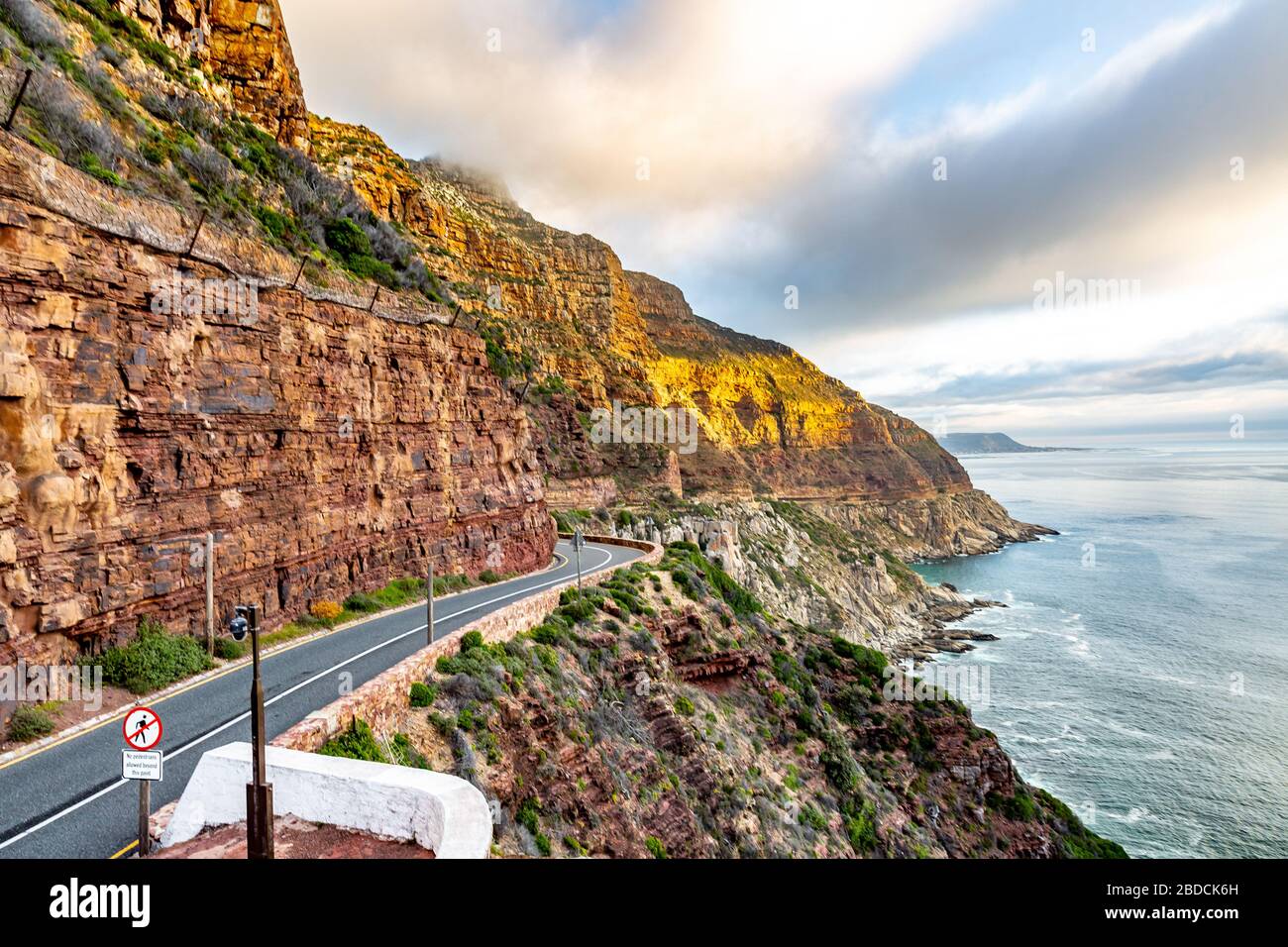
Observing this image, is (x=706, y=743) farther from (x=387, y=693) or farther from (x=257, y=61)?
(x=257, y=61)

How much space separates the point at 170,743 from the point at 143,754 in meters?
4.43

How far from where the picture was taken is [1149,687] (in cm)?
4800

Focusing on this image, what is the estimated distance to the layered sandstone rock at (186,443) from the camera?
11094mm

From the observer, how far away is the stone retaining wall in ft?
32.7

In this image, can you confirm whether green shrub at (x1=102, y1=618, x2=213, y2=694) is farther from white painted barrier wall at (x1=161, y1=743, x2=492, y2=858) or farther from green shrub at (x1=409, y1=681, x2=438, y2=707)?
white painted barrier wall at (x1=161, y1=743, x2=492, y2=858)

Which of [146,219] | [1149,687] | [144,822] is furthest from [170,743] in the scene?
[1149,687]

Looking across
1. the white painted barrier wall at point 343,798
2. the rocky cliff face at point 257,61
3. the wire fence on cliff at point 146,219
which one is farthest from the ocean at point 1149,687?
the rocky cliff face at point 257,61

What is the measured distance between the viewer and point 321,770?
7.90 m

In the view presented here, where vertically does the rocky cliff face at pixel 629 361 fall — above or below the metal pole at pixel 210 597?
above

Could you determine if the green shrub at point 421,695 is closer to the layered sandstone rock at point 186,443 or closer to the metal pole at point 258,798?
the layered sandstone rock at point 186,443

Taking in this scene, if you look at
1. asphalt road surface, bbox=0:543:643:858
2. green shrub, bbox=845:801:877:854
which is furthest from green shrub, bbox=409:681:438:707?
green shrub, bbox=845:801:877:854

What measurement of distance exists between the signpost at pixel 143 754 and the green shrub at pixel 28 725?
4839 millimetres

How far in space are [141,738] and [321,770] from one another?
1945 mm
